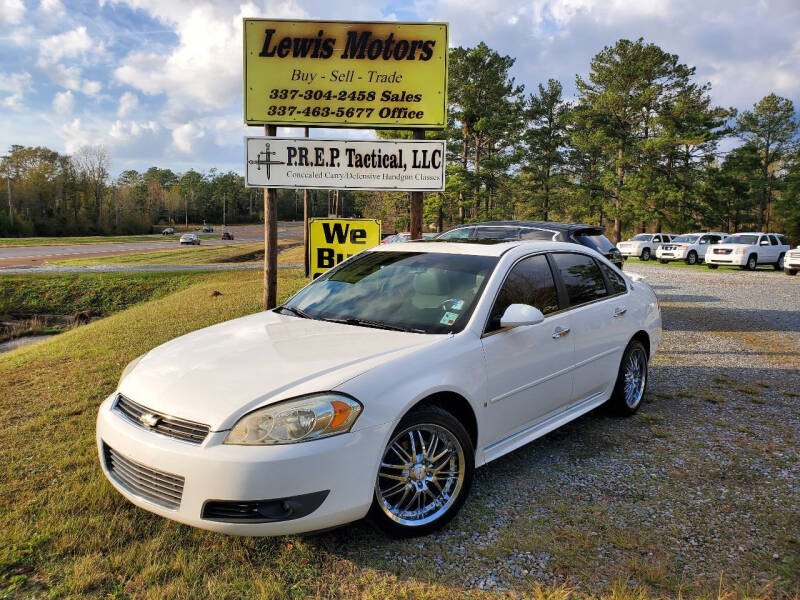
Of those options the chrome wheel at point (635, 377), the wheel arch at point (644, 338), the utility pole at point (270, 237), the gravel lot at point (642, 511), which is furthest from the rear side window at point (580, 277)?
the utility pole at point (270, 237)

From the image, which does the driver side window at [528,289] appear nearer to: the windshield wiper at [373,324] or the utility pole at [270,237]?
the windshield wiper at [373,324]

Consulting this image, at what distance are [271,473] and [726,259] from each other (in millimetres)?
27504

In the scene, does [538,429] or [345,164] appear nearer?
[538,429]

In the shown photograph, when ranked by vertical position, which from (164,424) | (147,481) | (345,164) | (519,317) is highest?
(345,164)

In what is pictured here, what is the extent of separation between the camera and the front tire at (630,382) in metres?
4.64

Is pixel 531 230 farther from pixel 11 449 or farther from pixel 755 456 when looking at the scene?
pixel 11 449

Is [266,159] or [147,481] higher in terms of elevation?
[266,159]

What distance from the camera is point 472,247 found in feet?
13.0

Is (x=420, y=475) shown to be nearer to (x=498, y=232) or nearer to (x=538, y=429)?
(x=538, y=429)

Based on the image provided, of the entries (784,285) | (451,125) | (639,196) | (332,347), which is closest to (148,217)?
(451,125)

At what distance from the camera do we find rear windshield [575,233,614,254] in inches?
323

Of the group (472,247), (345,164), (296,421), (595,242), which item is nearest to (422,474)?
(296,421)

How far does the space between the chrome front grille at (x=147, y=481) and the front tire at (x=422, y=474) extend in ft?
2.99

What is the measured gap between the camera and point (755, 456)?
4.01 metres
